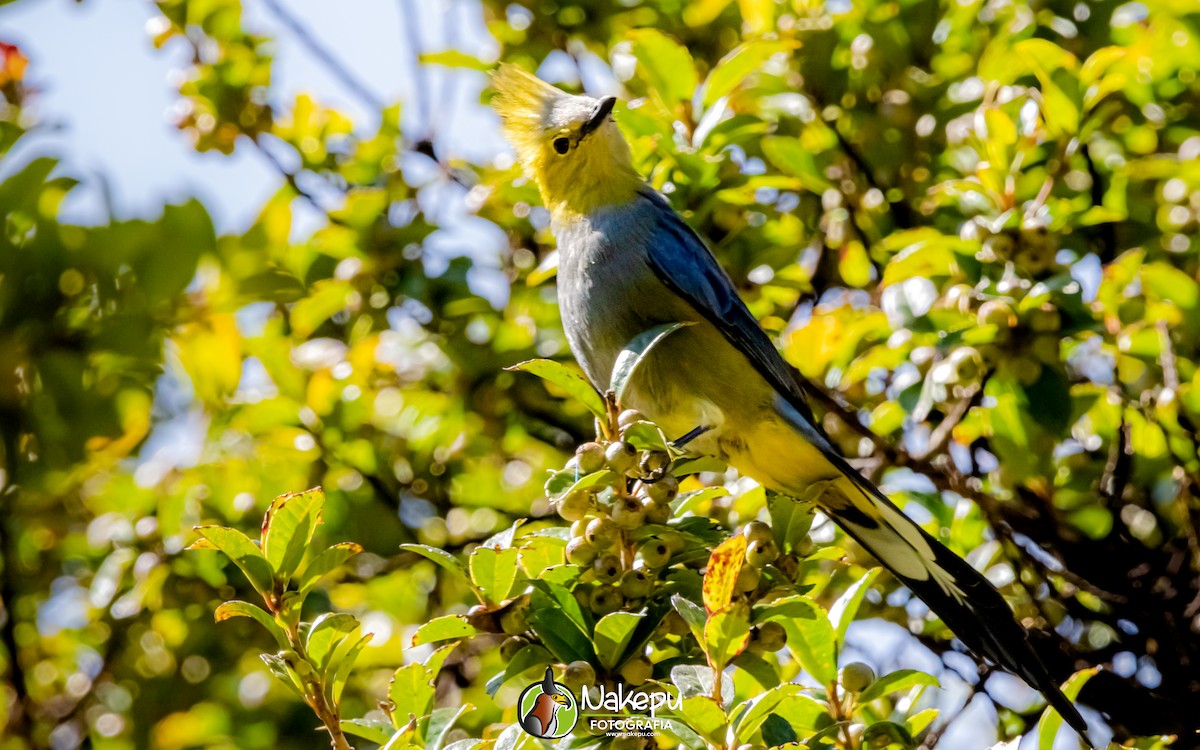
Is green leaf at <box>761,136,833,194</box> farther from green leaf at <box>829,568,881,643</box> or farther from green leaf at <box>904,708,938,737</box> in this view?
green leaf at <box>904,708,938,737</box>

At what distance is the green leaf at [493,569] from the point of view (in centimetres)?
228

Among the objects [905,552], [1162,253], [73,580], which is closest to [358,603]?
[73,580]

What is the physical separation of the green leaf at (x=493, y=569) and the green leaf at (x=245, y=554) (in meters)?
0.43

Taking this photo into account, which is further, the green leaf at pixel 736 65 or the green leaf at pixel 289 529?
the green leaf at pixel 736 65

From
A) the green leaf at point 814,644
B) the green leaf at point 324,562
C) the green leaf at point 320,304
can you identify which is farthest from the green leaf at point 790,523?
the green leaf at point 320,304

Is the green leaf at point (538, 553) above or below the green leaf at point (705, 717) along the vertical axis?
below

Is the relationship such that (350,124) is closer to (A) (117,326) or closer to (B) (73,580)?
(B) (73,580)

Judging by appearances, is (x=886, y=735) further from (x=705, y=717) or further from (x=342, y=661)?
(x=342, y=661)

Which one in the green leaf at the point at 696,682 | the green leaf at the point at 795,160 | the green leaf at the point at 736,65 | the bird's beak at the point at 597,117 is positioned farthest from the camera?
the bird's beak at the point at 597,117

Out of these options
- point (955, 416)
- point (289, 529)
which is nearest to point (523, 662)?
point (289, 529)

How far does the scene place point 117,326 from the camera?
1.53m

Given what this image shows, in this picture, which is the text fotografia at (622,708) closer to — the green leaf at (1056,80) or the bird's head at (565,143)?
the bird's head at (565,143)

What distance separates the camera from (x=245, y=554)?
228cm

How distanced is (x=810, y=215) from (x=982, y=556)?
164cm
